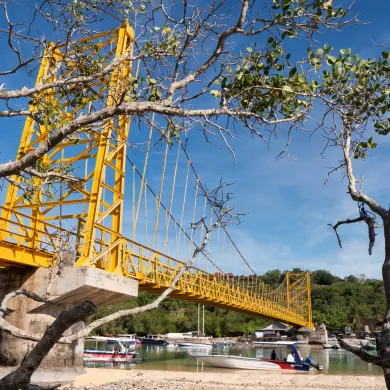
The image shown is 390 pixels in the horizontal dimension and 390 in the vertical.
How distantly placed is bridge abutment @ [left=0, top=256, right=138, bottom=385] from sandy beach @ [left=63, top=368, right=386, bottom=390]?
196cm

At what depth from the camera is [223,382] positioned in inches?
636

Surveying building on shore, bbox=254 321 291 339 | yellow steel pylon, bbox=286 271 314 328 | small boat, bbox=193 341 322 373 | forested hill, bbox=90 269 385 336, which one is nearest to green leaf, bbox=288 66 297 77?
small boat, bbox=193 341 322 373

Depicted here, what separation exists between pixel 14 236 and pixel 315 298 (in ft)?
316

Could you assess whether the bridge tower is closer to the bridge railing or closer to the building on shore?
the bridge railing

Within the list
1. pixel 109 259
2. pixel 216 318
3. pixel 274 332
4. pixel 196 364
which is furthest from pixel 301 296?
pixel 109 259

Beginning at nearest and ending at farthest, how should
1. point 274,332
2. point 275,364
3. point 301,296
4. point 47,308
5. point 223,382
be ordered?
point 47,308
point 223,382
point 275,364
point 274,332
point 301,296

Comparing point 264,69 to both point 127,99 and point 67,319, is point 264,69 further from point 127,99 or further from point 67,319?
point 67,319

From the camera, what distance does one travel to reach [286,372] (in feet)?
69.2

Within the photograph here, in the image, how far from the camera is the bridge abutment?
9.50 m

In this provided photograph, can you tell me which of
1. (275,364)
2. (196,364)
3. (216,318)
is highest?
(216,318)

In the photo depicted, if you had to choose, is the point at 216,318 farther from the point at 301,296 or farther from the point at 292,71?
the point at 292,71

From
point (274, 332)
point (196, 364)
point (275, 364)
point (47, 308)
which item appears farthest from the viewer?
point (274, 332)

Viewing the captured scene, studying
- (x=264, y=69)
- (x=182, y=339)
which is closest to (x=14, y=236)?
(x=264, y=69)

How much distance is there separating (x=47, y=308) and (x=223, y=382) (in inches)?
342
